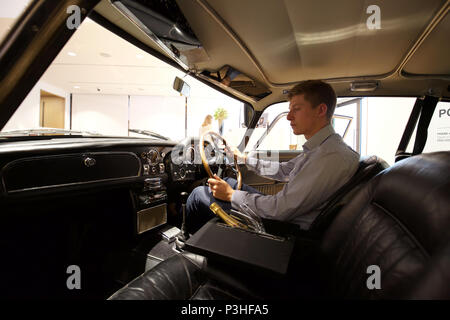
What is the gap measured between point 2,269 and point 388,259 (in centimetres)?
181

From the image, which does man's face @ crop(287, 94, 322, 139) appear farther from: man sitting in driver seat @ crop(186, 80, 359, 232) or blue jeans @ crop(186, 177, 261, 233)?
blue jeans @ crop(186, 177, 261, 233)

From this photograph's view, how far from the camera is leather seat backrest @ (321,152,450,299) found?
50 cm

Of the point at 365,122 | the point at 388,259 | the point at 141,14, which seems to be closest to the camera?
the point at 388,259

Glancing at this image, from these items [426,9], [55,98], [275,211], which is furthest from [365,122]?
[55,98]

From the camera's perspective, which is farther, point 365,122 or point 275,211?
point 365,122

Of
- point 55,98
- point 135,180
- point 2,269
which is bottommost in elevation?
point 2,269

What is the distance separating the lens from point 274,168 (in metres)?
2.03

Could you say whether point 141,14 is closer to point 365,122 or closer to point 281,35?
point 281,35

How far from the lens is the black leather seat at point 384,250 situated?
531 mm

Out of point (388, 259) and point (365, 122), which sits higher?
point (365, 122)

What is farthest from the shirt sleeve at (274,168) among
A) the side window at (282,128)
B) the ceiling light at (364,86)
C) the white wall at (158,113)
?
the white wall at (158,113)

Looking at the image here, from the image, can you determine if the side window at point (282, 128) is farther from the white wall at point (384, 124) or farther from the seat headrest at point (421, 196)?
the seat headrest at point (421, 196)

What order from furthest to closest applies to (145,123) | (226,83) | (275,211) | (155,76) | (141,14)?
1. (145,123)
2. (155,76)
3. (226,83)
4. (275,211)
5. (141,14)

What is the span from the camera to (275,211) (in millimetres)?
1169
